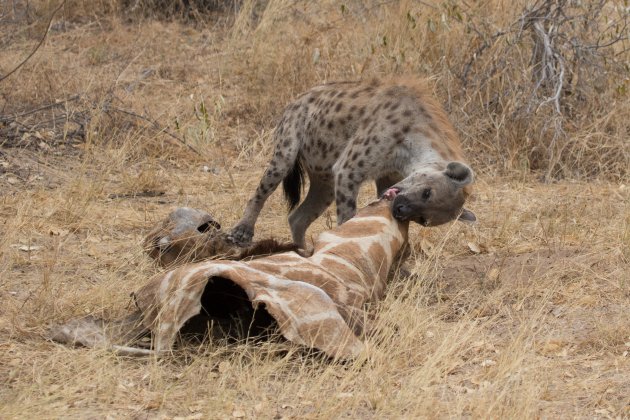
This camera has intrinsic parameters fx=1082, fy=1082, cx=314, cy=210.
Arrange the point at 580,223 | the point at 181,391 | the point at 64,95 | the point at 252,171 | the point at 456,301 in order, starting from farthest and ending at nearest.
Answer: the point at 64,95 → the point at 252,171 → the point at 580,223 → the point at 456,301 → the point at 181,391

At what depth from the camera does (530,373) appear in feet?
14.0

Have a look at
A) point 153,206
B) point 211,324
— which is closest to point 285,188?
point 153,206

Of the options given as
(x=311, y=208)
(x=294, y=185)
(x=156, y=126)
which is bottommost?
(x=156, y=126)

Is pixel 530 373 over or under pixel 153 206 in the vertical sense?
over

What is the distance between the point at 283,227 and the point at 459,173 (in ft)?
5.64

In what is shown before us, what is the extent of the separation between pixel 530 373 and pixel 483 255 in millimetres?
1994

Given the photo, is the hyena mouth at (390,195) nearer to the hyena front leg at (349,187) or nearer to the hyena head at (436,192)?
the hyena head at (436,192)

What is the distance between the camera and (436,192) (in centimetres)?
567

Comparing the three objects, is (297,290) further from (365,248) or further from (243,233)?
(243,233)

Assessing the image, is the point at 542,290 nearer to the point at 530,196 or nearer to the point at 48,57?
the point at 530,196

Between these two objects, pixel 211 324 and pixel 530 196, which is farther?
pixel 530 196

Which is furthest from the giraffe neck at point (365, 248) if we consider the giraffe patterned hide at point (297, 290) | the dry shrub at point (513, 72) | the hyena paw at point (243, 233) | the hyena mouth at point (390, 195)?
the dry shrub at point (513, 72)

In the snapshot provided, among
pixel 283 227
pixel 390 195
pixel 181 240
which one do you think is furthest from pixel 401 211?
pixel 283 227

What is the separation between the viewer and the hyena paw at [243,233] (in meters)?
6.50
